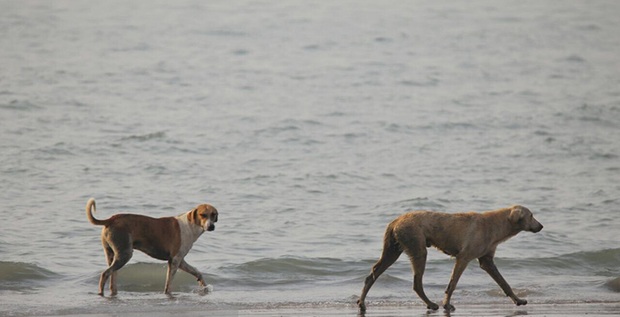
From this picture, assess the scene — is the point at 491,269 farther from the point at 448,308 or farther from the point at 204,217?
the point at 204,217

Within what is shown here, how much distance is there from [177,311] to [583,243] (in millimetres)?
8812

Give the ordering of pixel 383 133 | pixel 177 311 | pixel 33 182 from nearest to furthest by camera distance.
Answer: pixel 177 311 → pixel 33 182 → pixel 383 133

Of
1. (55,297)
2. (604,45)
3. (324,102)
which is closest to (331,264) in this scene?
(55,297)

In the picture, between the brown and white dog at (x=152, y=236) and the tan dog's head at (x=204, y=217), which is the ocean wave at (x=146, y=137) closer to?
→ the brown and white dog at (x=152, y=236)

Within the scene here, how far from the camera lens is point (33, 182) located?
23016 mm

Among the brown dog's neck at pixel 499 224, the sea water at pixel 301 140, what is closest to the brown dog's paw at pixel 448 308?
the brown dog's neck at pixel 499 224

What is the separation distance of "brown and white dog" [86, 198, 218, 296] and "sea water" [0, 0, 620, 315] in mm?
405

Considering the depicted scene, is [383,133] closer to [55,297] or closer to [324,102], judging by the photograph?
[324,102]

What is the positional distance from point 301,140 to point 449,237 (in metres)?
16.0

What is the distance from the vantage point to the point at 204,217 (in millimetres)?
14297

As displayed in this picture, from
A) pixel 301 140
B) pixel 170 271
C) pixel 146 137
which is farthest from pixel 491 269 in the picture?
pixel 146 137

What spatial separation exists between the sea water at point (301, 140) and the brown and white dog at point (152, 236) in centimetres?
41

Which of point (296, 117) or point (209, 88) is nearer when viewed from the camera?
point (296, 117)

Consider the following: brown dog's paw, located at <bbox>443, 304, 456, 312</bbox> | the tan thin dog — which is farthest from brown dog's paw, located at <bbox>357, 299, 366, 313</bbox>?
brown dog's paw, located at <bbox>443, 304, 456, 312</bbox>
